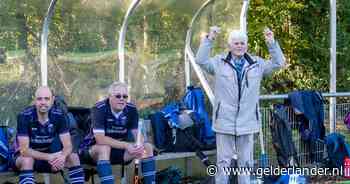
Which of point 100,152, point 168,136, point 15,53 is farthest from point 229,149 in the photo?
point 15,53

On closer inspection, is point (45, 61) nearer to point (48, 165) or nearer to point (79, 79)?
point (79, 79)

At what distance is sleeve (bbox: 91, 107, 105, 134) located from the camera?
22.2 feet

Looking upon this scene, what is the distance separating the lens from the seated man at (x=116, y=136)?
6.74 metres

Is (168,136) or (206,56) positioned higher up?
(206,56)

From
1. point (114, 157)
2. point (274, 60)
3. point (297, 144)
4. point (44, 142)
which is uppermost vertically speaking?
point (274, 60)

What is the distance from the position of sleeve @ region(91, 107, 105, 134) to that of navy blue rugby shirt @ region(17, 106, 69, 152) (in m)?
0.29

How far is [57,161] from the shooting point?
21.0ft

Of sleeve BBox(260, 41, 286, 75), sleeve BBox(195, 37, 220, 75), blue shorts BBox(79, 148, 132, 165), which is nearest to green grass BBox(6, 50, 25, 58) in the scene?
blue shorts BBox(79, 148, 132, 165)

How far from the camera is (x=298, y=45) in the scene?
1410 centimetres

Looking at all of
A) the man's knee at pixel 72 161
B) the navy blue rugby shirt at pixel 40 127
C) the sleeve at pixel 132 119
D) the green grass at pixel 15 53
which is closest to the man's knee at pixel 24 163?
the navy blue rugby shirt at pixel 40 127

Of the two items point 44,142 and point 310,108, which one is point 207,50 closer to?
point 44,142

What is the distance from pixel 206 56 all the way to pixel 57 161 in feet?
6.01

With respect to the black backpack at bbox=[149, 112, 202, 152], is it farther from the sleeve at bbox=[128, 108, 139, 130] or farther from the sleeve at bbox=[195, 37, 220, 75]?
the sleeve at bbox=[195, 37, 220, 75]

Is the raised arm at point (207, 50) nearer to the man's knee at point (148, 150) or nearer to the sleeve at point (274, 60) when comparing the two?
the sleeve at point (274, 60)
